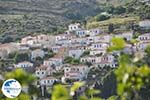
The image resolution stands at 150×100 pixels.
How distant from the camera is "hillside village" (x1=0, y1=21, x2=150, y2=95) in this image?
60.9m

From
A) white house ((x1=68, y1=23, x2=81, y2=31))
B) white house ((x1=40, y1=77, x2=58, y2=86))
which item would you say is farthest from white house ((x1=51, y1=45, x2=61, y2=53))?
white house ((x1=40, y1=77, x2=58, y2=86))

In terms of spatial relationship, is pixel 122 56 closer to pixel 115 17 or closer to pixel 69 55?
pixel 69 55

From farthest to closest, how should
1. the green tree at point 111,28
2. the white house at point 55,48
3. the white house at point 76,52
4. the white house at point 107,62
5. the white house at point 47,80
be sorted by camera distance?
the green tree at point 111,28
the white house at point 55,48
the white house at point 76,52
the white house at point 107,62
the white house at point 47,80

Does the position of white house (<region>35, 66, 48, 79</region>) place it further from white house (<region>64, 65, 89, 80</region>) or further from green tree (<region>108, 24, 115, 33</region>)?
green tree (<region>108, 24, 115, 33</region>)

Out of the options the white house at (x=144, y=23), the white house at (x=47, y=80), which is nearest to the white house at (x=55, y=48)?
the white house at (x=144, y=23)

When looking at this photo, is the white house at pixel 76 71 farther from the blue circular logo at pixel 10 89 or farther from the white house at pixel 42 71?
the blue circular logo at pixel 10 89

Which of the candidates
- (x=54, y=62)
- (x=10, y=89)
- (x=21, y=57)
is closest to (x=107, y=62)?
(x=54, y=62)

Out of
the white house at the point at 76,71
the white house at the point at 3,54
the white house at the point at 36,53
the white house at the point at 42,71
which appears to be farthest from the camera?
the white house at the point at 3,54

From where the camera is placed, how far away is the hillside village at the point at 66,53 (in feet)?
200

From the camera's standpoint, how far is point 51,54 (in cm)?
7019

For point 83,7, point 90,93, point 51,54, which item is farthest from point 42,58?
point 90,93

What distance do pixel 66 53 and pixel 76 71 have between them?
791cm

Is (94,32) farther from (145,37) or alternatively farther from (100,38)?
(145,37)

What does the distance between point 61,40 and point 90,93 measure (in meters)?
68.9
